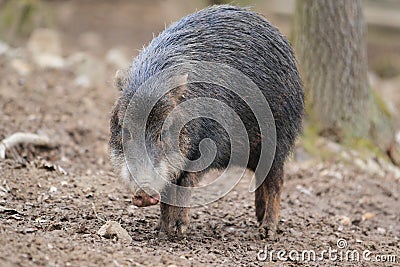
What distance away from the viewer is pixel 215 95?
5.24 m

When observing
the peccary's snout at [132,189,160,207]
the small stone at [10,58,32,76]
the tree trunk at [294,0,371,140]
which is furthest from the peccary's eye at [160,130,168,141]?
the small stone at [10,58,32,76]

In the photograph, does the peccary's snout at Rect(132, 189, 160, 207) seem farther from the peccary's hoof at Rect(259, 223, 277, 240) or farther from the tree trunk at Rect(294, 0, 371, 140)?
the tree trunk at Rect(294, 0, 371, 140)

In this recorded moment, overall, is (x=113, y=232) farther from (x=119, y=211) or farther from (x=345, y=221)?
(x=345, y=221)

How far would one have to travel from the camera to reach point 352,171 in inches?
298

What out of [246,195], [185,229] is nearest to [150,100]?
[185,229]

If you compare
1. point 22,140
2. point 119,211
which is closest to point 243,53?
point 119,211

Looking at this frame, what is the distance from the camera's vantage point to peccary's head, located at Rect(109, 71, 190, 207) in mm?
4730

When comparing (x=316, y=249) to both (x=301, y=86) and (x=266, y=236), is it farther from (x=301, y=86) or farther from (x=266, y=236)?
(x=301, y=86)

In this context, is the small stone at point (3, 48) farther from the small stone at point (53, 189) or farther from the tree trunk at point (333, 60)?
the small stone at point (53, 189)

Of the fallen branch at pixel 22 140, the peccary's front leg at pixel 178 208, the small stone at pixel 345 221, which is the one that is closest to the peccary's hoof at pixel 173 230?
the peccary's front leg at pixel 178 208

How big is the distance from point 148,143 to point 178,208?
2.14 feet

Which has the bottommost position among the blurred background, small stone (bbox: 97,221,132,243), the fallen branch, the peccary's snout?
small stone (bbox: 97,221,132,243)

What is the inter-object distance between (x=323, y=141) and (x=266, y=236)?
2.42 metres

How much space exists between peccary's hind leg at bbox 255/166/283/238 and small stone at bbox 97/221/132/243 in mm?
1317
